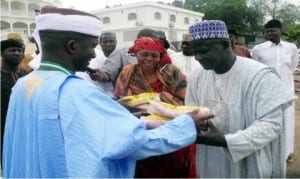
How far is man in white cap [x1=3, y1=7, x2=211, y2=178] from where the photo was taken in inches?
59.8

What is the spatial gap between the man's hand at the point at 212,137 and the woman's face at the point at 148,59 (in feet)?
4.20

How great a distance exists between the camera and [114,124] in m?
1.54

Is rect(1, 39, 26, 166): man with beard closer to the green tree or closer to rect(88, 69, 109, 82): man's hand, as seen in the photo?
rect(88, 69, 109, 82): man's hand

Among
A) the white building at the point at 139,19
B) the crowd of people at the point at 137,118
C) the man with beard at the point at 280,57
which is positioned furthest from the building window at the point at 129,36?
the crowd of people at the point at 137,118

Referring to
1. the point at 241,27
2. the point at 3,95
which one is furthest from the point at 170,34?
the point at 3,95

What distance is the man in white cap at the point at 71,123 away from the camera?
1.52m

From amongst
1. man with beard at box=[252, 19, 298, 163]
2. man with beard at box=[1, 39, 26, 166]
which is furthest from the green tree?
man with beard at box=[1, 39, 26, 166]

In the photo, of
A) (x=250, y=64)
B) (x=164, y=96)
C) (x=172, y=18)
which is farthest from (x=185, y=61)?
(x=172, y=18)

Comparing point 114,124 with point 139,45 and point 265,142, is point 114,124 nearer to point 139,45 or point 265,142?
point 265,142

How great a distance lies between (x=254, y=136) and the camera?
2066 mm

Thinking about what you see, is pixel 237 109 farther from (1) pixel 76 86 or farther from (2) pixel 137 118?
(1) pixel 76 86

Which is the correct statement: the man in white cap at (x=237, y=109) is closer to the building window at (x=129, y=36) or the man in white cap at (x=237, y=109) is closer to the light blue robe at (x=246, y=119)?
the light blue robe at (x=246, y=119)

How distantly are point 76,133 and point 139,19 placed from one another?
41215 mm

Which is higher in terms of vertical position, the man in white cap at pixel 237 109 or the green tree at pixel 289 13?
the green tree at pixel 289 13
